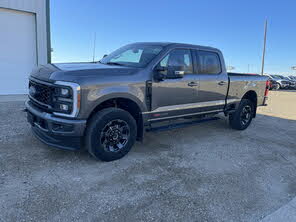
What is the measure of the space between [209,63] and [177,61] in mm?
1040

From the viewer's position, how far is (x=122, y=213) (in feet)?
8.26

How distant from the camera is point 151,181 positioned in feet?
10.7

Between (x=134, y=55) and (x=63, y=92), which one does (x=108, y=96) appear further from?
(x=134, y=55)

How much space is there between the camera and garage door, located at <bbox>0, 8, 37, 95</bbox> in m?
9.62

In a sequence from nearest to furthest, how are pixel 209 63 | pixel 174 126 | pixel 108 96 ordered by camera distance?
pixel 108 96, pixel 174 126, pixel 209 63

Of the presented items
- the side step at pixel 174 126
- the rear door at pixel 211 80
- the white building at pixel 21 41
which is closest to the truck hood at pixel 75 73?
the side step at pixel 174 126

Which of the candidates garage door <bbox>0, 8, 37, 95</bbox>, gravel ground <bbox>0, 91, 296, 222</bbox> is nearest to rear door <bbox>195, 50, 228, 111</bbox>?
gravel ground <bbox>0, 91, 296, 222</bbox>

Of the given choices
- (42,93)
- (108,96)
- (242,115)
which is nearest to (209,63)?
(242,115)

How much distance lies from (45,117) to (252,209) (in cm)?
298

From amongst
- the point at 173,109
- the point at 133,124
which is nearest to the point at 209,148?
the point at 173,109

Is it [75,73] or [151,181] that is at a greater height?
[75,73]

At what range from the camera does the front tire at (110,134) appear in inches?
138

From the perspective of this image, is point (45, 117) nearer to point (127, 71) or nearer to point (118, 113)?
point (118, 113)

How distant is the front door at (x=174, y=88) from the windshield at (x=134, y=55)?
0.25 metres
